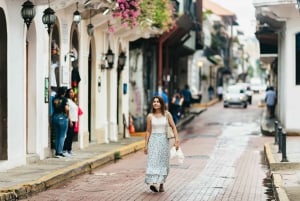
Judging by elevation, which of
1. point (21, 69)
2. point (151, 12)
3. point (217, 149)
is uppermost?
point (151, 12)

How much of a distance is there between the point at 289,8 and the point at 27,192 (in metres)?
16.3

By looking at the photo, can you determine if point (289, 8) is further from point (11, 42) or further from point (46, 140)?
point (11, 42)

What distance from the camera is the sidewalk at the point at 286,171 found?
12.5 metres

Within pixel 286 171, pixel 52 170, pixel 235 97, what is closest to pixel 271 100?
pixel 235 97

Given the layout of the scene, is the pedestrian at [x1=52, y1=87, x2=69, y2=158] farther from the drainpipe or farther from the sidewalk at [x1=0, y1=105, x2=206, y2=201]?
the drainpipe

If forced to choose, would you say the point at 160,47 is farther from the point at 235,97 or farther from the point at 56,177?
the point at 56,177

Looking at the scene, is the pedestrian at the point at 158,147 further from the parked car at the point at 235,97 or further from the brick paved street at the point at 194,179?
the parked car at the point at 235,97

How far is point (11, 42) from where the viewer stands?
1609 centimetres

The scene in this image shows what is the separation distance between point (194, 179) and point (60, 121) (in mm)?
4294

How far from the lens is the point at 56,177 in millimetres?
15148

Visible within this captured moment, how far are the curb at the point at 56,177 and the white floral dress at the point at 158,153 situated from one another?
194cm

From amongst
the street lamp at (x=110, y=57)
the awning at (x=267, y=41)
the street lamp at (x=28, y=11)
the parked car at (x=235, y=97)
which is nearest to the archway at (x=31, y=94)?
the street lamp at (x=28, y=11)

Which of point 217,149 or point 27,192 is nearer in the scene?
point 27,192

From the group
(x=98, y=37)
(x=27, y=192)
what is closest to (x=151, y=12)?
(x=98, y=37)
